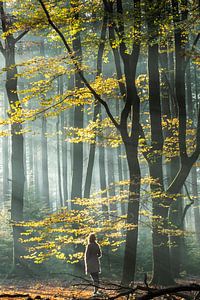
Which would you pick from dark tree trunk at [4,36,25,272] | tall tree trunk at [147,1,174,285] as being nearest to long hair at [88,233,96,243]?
tall tree trunk at [147,1,174,285]

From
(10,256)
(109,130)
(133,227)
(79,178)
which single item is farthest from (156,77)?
(10,256)

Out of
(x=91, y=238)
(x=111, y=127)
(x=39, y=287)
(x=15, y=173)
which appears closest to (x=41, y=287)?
(x=39, y=287)

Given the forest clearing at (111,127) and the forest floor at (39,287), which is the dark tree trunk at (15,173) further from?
the forest floor at (39,287)

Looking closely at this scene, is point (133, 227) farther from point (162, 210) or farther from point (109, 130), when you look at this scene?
point (109, 130)

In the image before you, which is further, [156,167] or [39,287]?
[39,287]

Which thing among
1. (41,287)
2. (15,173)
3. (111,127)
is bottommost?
(41,287)

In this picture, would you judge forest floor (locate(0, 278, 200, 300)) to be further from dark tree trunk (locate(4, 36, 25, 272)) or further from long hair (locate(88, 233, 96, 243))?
long hair (locate(88, 233, 96, 243))

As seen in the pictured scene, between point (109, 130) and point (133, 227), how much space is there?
12.2ft

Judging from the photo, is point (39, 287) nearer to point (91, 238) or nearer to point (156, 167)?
point (91, 238)

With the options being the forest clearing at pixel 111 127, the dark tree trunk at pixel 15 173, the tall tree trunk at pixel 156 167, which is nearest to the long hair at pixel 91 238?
the forest clearing at pixel 111 127

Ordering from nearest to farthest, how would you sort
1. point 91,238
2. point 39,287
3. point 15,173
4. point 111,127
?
point 91,238, point 111,127, point 39,287, point 15,173

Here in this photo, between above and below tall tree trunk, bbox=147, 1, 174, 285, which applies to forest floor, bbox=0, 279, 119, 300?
below

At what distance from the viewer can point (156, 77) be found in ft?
42.0

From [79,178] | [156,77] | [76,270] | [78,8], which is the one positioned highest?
[78,8]
